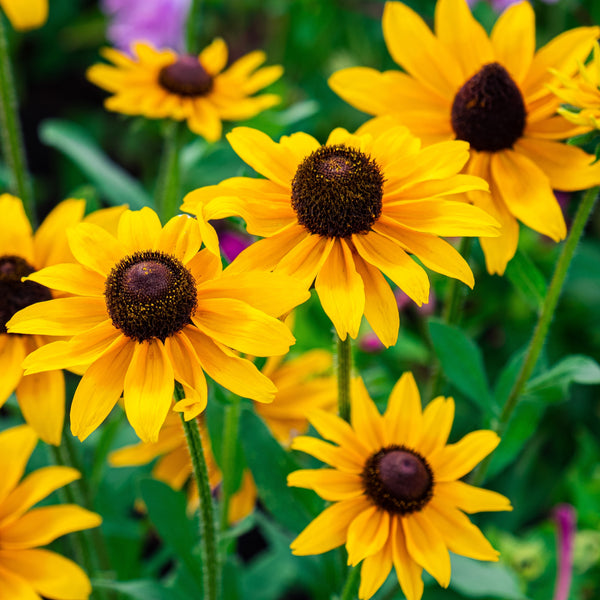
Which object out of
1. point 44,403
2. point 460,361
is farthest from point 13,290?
point 460,361

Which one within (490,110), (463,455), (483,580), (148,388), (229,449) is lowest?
(483,580)

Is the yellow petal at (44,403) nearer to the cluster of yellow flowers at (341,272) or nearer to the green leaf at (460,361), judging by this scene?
the cluster of yellow flowers at (341,272)

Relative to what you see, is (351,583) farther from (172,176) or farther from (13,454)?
(172,176)

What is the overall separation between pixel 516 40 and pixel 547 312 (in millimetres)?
268

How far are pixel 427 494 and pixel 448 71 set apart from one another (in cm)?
40

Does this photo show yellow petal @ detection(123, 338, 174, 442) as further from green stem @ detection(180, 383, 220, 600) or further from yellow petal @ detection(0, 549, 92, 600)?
yellow petal @ detection(0, 549, 92, 600)

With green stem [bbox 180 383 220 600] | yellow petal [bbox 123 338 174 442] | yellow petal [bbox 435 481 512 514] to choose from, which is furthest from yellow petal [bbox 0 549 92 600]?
yellow petal [bbox 435 481 512 514]

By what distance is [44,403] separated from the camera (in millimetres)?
688

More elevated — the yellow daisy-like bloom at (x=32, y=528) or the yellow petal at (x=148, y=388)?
the yellow petal at (x=148, y=388)

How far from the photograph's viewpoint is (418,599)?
0.60 metres

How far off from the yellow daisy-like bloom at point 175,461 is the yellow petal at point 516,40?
Result: 0.51 meters

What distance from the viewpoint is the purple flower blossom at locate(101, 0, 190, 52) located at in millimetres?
1732

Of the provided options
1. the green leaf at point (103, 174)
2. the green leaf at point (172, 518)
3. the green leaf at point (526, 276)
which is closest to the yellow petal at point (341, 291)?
the green leaf at point (526, 276)

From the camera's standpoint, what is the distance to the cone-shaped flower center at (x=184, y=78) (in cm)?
106
